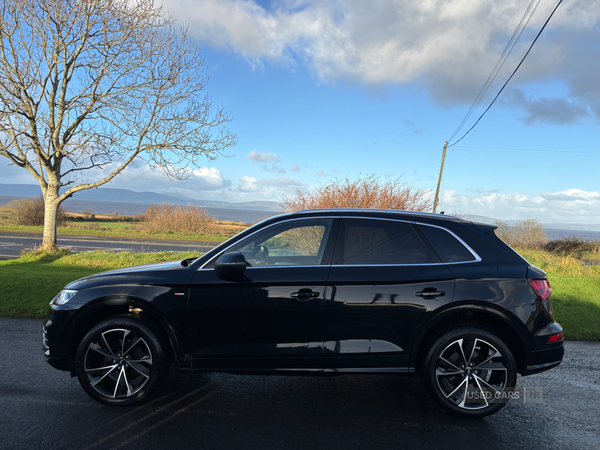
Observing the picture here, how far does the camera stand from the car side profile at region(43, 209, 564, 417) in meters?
3.62

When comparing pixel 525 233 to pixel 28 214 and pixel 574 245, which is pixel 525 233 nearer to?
pixel 574 245

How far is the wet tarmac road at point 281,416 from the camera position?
317cm

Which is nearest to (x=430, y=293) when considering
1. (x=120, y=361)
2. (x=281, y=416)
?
(x=281, y=416)

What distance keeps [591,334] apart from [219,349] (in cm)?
594

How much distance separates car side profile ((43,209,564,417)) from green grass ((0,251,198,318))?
13.9 feet

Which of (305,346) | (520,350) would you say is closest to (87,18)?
(305,346)

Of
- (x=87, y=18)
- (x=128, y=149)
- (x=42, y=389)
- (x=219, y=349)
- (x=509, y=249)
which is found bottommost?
(x=42, y=389)

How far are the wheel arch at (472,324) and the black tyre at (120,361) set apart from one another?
2306 millimetres

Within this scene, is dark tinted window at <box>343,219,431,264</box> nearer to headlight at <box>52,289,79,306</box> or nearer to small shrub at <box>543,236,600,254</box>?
headlight at <box>52,289,79,306</box>

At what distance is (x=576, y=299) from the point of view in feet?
27.5

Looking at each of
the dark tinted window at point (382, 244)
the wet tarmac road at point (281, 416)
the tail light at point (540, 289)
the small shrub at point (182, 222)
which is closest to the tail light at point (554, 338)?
the tail light at point (540, 289)

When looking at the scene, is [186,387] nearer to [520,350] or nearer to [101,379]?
[101,379]

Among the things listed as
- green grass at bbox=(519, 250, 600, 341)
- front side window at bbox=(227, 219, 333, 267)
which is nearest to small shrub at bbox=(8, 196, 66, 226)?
green grass at bbox=(519, 250, 600, 341)

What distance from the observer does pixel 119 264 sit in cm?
1233
